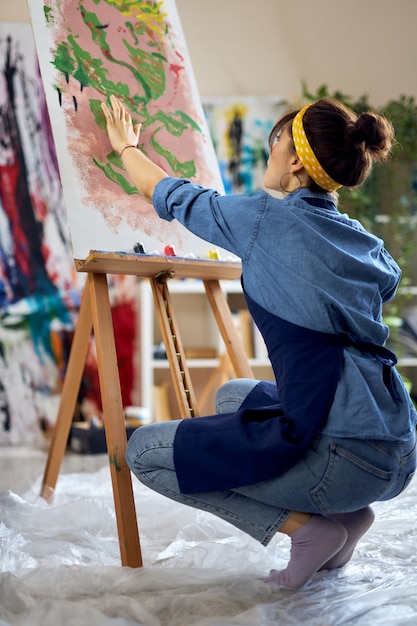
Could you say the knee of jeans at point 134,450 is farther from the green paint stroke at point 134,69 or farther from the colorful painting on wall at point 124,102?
the green paint stroke at point 134,69

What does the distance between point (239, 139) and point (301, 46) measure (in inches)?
25.5

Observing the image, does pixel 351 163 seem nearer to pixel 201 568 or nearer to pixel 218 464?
pixel 218 464

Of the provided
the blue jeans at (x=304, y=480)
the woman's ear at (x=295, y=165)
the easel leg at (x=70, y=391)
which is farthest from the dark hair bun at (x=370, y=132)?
the easel leg at (x=70, y=391)

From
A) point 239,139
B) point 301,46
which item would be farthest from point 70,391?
point 301,46

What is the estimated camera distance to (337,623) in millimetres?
1148

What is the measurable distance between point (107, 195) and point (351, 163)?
0.72 metres

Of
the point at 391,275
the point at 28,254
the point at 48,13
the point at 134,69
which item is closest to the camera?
the point at 391,275

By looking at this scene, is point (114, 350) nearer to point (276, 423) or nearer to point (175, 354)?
point (175, 354)

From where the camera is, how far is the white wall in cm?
369

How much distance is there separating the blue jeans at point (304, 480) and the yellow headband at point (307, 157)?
0.49 metres

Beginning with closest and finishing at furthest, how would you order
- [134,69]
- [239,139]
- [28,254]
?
[134,69] → [28,254] → [239,139]

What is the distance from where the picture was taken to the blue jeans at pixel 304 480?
1.23 meters

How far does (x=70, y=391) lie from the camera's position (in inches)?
77.7

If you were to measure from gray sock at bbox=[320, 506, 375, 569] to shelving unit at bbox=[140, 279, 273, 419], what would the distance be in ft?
5.96
